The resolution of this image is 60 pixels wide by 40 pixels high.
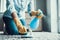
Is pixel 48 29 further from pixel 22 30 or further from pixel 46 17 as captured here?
pixel 22 30

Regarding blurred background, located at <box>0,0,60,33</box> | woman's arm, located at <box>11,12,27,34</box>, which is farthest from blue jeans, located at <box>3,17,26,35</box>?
blurred background, located at <box>0,0,60,33</box>

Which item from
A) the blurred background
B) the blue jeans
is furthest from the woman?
the blurred background

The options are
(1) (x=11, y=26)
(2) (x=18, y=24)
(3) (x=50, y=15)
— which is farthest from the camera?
(3) (x=50, y=15)

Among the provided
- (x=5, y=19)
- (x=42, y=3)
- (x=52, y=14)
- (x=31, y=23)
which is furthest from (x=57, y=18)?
(x=5, y=19)

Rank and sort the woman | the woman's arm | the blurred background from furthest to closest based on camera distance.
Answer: the blurred background → the woman → the woman's arm

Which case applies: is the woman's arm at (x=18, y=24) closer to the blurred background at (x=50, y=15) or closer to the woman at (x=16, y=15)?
the woman at (x=16, y=15)

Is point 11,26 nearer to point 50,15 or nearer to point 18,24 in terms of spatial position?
point 18,24

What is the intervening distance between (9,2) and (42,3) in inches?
110

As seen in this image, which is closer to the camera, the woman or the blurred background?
the woman

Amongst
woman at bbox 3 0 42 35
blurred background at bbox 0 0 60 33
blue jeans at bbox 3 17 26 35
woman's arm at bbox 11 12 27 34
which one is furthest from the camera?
blurred background at bbox 0 0 60 33

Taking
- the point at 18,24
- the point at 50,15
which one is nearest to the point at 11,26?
the point at 18,24

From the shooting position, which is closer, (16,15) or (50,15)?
(16,15)

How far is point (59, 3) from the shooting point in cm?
954

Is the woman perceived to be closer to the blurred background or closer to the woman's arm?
the woman's arm
